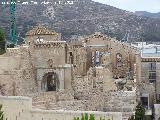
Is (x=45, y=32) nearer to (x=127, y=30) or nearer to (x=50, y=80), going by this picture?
(x=50, y=80)

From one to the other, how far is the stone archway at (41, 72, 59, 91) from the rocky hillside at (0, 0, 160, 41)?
53203mm

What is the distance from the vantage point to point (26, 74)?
96.3ft

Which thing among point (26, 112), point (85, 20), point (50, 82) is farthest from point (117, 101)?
point (85, 20)

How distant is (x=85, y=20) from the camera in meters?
105

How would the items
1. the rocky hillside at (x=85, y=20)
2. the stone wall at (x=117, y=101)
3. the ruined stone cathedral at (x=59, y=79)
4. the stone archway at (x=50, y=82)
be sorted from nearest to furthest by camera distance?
1. the ruined stone cathedral at (x=59, y=79)
2. the stone wall at (x=117, y=101)
3. the stone archway at (x=50, y=82)
4. the rocky hillside at (x=85, y=20)

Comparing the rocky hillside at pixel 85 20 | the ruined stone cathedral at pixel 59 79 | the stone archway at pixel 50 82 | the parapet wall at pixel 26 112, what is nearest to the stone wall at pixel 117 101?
the ruined stone cathedral at pixel 59 79

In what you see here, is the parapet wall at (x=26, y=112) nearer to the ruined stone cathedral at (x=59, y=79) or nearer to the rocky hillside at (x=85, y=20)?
the ruined stone cathedral at (x=59, y=79)

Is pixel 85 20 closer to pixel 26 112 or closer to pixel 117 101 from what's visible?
pixel 117 101

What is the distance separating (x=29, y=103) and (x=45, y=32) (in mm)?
12466

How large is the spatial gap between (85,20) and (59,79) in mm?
75005

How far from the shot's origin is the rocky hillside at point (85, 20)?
93.7 metres

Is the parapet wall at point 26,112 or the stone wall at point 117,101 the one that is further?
the stone wall at point 117,101

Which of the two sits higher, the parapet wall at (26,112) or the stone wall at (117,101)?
the parapet wall at (26,112)

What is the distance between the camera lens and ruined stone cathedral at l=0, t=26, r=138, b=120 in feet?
92.0
